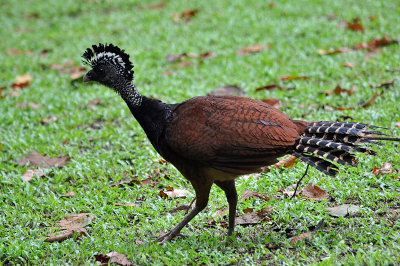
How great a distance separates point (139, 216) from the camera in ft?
15.9

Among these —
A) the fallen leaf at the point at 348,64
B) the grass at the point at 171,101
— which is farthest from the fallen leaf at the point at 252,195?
the fallen leaf at the point at 348,64

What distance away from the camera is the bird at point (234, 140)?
156 inches

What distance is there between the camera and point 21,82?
8664 mm

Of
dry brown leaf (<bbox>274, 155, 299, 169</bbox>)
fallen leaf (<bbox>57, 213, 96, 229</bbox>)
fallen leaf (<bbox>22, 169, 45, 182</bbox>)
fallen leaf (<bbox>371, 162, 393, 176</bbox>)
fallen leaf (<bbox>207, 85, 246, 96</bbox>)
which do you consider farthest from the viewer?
fallen leaf (<bbox>207, 85, 246, 96</bbox>)

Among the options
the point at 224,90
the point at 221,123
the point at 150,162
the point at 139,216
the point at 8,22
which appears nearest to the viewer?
the point at 221,123

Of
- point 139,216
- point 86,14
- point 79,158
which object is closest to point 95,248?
point 139,216

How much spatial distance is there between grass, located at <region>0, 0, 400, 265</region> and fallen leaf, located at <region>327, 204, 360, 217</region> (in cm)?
6

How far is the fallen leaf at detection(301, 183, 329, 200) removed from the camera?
4.86m

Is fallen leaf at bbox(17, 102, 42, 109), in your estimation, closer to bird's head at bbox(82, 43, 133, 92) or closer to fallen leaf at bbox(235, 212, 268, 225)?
bird's head at bbox(82, 43, 133, 92)

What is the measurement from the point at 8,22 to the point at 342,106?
9.30 m

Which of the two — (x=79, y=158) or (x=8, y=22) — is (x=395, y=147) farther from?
(x=8, y=22)

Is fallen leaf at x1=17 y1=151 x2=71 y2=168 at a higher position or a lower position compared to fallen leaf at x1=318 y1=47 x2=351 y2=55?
lower

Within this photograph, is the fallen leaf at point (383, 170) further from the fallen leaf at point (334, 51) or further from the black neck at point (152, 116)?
the fallen leaf at point (334, 51)

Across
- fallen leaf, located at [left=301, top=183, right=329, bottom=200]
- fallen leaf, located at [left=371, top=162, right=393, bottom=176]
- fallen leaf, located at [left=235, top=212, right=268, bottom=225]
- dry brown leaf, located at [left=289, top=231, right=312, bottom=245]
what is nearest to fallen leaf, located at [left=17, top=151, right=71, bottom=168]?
fallen leaf, located at [left=235, top=212, right=268, bottom=225]
